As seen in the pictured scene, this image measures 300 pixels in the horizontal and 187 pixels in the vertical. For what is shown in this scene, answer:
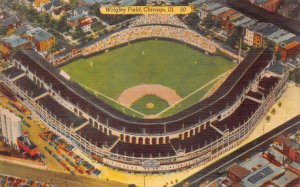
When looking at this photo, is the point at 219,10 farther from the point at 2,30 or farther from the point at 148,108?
the point at 2,30

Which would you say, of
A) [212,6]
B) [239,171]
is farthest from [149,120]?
[212,6]

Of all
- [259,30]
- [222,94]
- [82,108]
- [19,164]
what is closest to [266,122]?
[222,94]

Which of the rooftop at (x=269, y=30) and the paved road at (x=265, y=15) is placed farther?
the paved road at (x=265, y=15)

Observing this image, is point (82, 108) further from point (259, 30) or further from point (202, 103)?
point (259, 30)

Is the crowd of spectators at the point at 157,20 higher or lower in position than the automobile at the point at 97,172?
higher

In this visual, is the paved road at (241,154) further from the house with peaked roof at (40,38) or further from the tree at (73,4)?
the tree at (73,4)

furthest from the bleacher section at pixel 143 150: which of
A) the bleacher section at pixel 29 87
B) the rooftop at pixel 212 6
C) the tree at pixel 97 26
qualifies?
the rooftop at pixel 212 6
